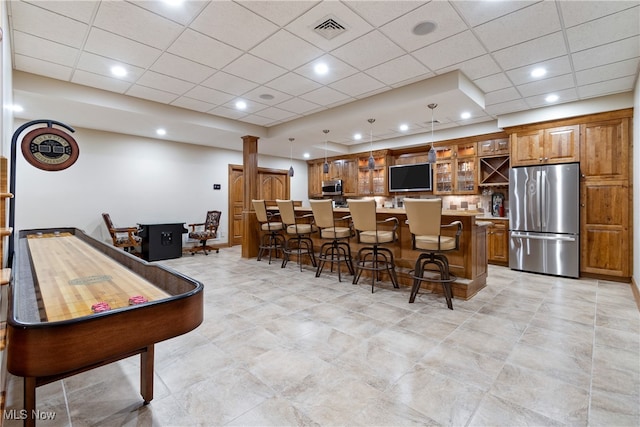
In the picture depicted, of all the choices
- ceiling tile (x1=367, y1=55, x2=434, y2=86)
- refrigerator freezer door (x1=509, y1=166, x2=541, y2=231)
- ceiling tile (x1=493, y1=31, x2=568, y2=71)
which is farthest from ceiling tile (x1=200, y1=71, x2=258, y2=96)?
refrigerator freezer door (x1=509, y1=166, x2=541, y2=231)

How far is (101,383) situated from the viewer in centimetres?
201

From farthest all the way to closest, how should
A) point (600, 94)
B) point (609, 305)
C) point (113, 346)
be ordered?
point (600, 94) → point (609, 305) → point (113, 346)

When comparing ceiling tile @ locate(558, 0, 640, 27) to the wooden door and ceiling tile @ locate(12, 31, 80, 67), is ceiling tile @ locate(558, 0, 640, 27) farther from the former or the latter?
the wooden door

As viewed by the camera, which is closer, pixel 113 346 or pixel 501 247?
pixel 113 346

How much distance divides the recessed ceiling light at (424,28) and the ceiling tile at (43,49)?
3.54 metres

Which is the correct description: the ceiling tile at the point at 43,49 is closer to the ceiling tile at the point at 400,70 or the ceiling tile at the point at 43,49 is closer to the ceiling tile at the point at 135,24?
the ceiling tile at the point at 135,24

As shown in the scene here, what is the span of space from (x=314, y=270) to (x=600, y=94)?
514cm

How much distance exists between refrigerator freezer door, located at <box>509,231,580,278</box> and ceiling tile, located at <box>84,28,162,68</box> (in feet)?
19.8

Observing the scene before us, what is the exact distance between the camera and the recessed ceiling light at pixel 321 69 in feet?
12.1

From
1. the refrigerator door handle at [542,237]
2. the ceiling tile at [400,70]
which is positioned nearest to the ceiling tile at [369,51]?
the ceiling tile at [400,70]

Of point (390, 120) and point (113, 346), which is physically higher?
point (390, 120)

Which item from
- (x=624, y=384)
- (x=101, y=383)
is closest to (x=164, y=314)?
(x=101, y=383)

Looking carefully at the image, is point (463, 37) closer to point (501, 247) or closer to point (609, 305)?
point (609, 305)

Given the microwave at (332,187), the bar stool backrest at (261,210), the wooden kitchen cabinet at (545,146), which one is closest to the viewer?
the wooden kitchen cabinet at (545,146)
